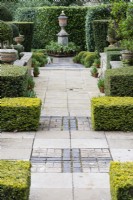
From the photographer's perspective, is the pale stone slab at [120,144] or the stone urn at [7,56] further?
the stone urn at [7,56]

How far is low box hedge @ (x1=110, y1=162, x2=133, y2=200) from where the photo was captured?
4727 mm

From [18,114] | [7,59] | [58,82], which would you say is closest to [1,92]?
[18,114]

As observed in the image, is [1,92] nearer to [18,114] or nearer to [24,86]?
[24,86]

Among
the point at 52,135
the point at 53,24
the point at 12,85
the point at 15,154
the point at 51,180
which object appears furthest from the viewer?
A: the point at 53,24

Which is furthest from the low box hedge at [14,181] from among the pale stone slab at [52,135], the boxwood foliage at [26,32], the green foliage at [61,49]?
the green foliage at [61,49]

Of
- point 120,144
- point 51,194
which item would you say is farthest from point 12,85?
point 51,194

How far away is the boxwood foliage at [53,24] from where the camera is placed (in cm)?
2670

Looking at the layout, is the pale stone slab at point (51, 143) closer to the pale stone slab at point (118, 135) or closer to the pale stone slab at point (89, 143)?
the pale stone slab at point (89, 143)

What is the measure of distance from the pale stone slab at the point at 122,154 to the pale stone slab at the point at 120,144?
0.19 m

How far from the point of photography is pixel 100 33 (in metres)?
22.1

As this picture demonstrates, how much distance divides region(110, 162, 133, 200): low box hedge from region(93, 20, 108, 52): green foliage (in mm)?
17064

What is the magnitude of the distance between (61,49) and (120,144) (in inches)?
694

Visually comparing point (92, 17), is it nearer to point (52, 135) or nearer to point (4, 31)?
point (4, 31)

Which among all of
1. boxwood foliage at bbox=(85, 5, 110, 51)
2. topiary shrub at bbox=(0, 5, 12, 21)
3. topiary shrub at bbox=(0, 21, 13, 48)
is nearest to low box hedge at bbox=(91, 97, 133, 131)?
topiary shrub at bbox=(0, 21, 13, 48)
